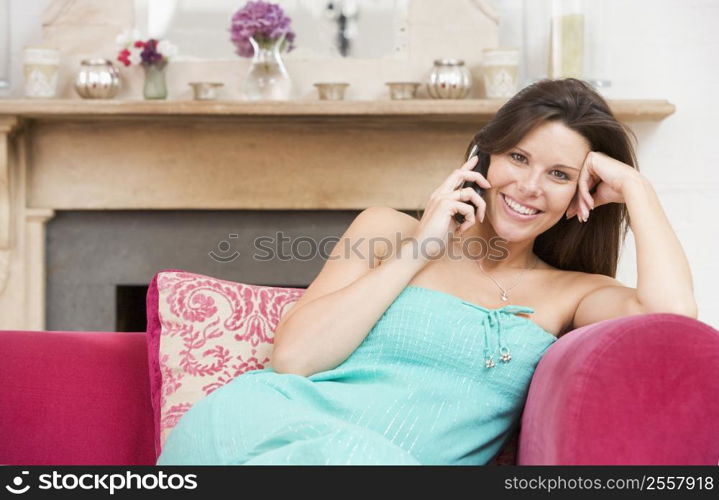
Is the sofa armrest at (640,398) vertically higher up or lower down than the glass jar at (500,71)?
lower down

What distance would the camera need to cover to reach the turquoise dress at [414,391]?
147 centimetres

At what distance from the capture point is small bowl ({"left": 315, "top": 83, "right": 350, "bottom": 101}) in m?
3.04

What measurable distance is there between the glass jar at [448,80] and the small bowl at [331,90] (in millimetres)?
291

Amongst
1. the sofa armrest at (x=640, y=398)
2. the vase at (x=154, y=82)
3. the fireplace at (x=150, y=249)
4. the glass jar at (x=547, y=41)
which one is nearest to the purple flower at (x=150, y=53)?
the vase at (x=154, y=82)

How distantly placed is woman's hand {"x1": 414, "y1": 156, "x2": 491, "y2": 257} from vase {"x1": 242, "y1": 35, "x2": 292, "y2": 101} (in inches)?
55.1

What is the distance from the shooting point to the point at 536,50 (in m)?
3.22

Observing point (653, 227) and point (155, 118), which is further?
point (155, 118)

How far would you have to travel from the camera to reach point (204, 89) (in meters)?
3.06

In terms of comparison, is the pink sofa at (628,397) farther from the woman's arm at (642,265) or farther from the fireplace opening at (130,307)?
the fireplace opening at (130,307)

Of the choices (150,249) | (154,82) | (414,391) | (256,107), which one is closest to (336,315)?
(414,391)

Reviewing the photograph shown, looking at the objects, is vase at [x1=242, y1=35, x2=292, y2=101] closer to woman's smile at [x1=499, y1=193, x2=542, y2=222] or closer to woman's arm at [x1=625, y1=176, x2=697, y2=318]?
woman's smile at [x1=499, y1=193, x2=542, y2=222]
